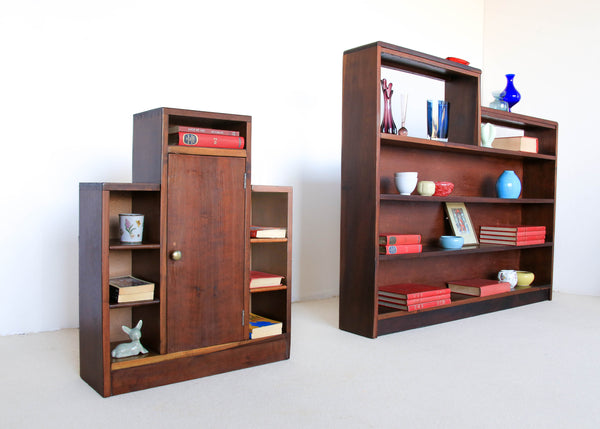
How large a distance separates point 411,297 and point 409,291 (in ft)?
0.21

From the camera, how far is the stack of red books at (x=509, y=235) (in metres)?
4.48

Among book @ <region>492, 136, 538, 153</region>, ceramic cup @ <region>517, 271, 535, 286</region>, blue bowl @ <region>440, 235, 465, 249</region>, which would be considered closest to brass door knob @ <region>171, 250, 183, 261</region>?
blue bowl @ <region>440, 235, 465, 249</region>

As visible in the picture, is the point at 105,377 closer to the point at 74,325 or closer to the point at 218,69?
the point at 74,325

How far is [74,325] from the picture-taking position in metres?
3.54

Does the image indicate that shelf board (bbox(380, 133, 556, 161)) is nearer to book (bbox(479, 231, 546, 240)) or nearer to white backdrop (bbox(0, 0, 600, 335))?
book (bbox(479, 231, 546, 240))

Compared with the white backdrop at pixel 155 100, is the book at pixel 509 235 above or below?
below

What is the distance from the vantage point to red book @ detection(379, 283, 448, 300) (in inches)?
145

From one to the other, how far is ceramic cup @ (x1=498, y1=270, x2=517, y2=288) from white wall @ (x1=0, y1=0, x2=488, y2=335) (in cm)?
143

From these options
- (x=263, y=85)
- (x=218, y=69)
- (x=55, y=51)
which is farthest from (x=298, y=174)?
(x=55, y=51)

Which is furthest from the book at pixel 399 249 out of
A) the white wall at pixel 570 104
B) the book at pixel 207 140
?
the white wall at pixel 570 104

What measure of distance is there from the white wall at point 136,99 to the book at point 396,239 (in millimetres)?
1166

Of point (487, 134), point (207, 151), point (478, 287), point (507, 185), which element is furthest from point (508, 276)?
point (207, 151)

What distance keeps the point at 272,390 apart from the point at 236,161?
114 centimetres

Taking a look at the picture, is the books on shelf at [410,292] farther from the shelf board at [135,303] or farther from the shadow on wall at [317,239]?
the shelf board at [135,303]
